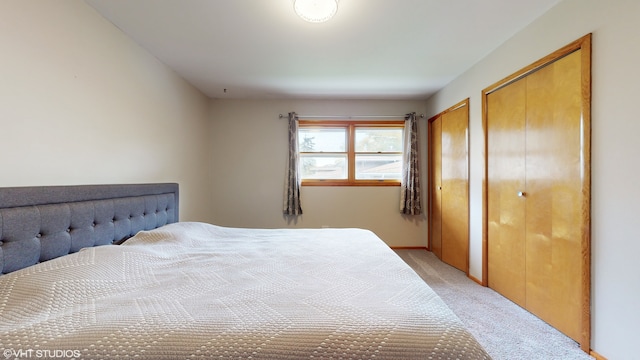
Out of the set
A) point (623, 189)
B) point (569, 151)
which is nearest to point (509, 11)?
point (569, 151)

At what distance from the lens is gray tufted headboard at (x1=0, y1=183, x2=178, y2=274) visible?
109cm

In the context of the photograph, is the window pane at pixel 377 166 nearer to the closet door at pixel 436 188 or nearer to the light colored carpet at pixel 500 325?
the closet door at pixel 436 188

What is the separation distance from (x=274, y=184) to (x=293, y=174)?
357 millimetres

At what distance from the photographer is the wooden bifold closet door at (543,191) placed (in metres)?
1.57

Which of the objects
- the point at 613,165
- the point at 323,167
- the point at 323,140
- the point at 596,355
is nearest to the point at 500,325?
the point at 596,355

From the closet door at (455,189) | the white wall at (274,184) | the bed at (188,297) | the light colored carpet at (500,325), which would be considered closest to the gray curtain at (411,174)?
the white wall at (274,184)

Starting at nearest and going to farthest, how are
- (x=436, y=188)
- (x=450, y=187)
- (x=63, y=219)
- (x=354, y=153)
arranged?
(x=63, y=219) < (x=450, y=187) < (x=436, y=188) < (x=354, y=153)

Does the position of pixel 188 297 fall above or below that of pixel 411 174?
below

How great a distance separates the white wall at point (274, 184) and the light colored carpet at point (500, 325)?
3.94 feet

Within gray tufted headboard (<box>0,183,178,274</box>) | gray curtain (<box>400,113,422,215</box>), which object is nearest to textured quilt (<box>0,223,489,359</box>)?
gray tufted headboard (<box>0,183,178,274</box>)

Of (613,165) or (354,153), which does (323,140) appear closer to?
(354,153)

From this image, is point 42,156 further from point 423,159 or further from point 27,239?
point 423,159

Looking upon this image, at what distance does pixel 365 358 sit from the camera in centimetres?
70

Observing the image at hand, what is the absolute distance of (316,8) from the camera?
1547mm
